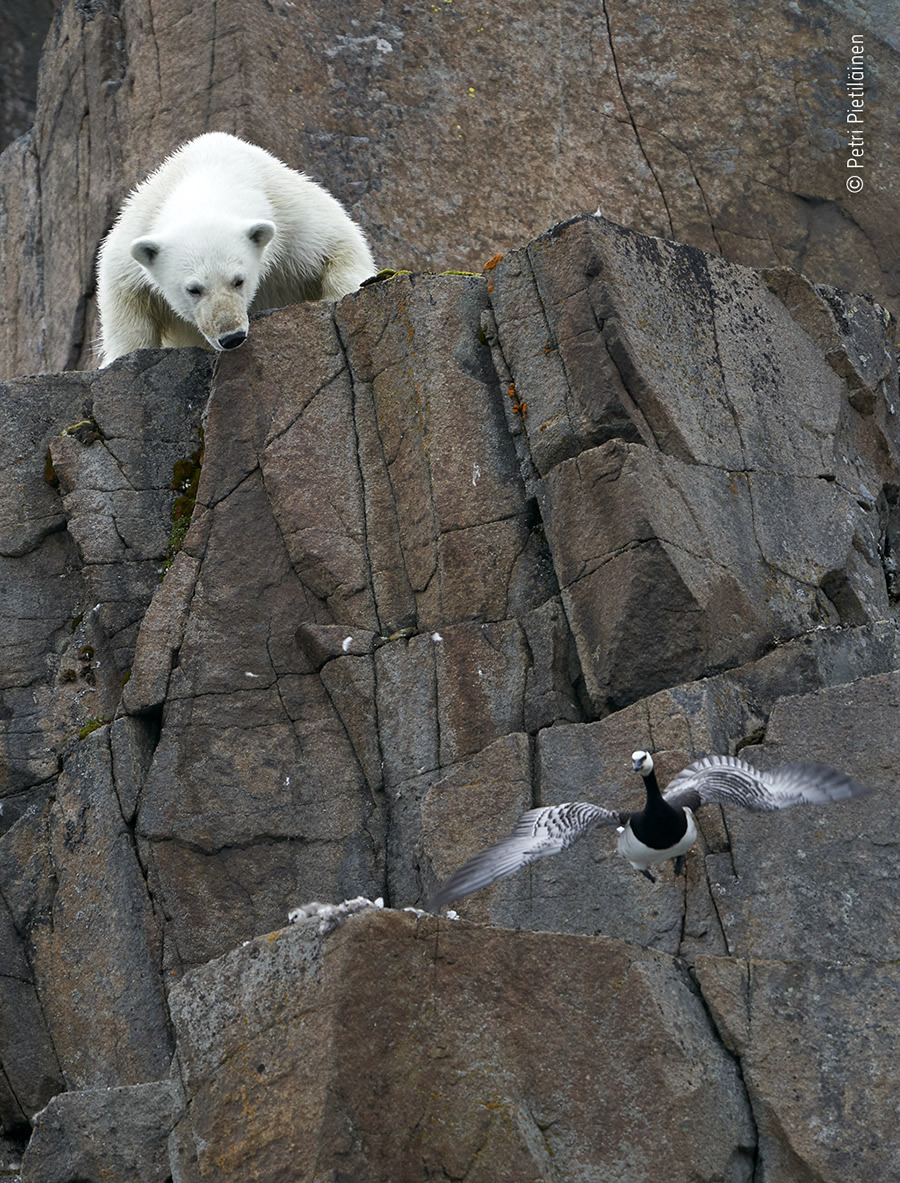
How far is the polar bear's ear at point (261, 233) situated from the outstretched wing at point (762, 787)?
436cm

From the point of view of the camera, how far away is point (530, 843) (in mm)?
6172

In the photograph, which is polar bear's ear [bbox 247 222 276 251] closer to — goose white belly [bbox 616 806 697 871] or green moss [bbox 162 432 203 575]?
green moss [bbox 162 432 203 575]

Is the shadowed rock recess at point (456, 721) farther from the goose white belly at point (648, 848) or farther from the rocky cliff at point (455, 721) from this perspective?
the goose white belly at point (648, 848)

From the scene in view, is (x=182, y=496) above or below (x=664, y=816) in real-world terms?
below

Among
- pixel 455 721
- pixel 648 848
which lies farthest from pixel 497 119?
pixel 648 848

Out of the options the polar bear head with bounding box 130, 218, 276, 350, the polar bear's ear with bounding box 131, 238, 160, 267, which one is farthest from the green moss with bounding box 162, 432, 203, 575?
the polar bear's ear with bounding box 131, 238, 160, 267

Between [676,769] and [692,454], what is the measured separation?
1808 millimetres

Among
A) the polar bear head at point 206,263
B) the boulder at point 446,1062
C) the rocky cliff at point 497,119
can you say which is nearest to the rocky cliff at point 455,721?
the boulder at point 446,1062

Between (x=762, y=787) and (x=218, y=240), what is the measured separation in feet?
15.2

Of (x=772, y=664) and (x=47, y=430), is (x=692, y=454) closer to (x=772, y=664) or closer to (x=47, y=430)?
(x=772, y=664)

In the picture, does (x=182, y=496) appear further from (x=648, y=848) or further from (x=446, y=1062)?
(x=446, y=1062)

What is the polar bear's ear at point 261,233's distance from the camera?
8852mm

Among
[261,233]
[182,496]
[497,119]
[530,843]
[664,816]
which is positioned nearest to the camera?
[664,816]

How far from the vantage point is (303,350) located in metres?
8.62
